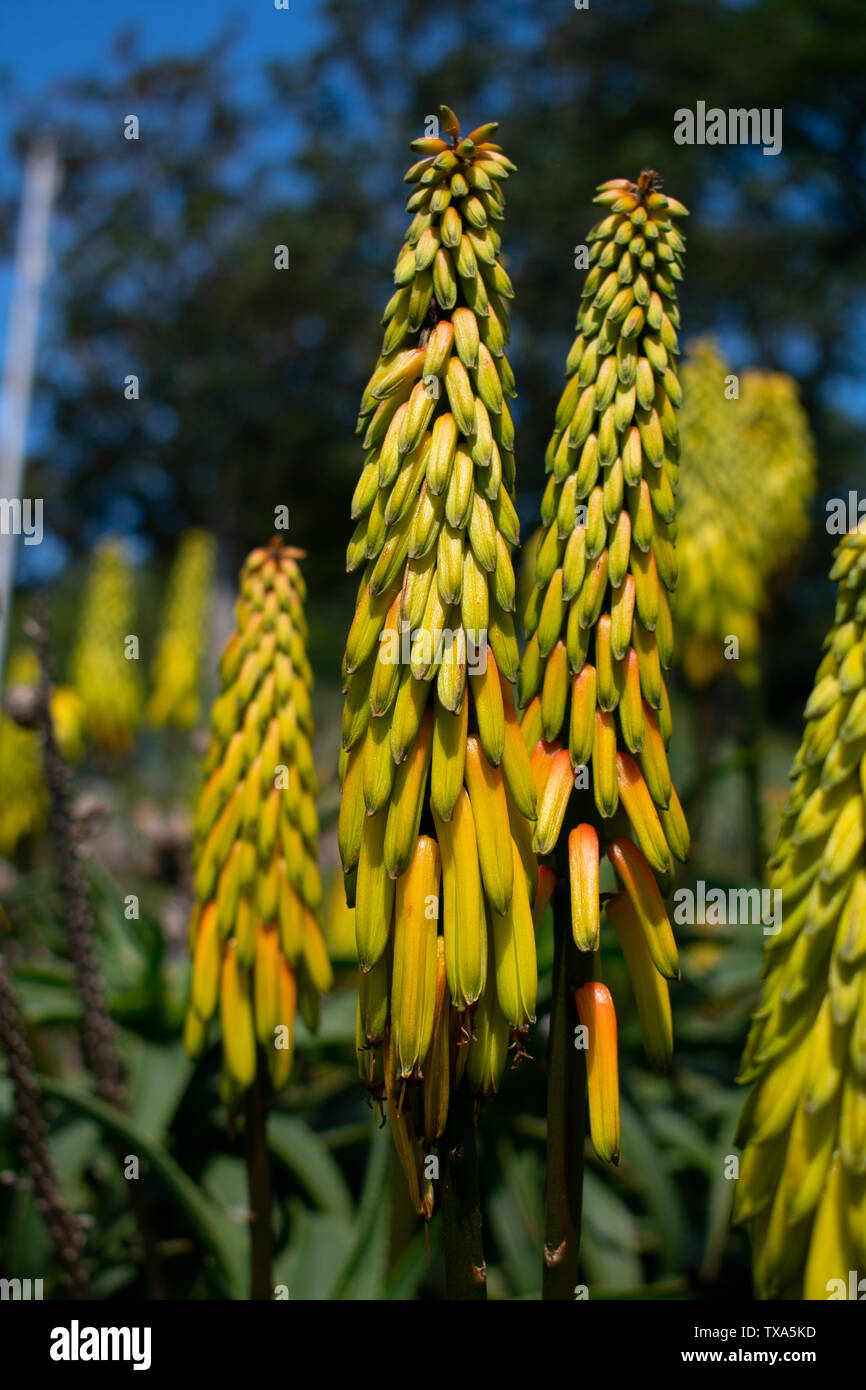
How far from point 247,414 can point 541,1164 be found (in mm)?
25223

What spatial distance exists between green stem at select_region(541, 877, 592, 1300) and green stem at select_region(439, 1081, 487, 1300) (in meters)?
0.11

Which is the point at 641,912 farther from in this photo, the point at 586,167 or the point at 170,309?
the point at 170,309

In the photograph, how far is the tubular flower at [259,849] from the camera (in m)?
1.96

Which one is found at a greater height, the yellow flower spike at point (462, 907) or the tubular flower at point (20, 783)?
the tubular flower at point (20, 783)

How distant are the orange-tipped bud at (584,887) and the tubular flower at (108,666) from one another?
245 inches

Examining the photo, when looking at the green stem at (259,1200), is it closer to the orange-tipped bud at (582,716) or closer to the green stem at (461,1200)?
the green stem at (461,1200)

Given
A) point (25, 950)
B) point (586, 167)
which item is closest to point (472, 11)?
point (586, 167)

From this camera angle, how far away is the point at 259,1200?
6.42 feet

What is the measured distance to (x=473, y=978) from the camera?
4.32ft

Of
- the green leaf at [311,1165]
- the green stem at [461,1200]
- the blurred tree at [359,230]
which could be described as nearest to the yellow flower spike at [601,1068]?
the green stem at [461,1200]

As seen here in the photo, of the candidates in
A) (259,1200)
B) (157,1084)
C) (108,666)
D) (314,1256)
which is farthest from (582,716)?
(108,666)

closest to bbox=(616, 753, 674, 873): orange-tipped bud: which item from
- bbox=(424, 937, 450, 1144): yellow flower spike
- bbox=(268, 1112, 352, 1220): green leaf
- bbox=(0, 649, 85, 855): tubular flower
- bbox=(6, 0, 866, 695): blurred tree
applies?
bbox=(424, 937, 450, 1144): yellow flower spike

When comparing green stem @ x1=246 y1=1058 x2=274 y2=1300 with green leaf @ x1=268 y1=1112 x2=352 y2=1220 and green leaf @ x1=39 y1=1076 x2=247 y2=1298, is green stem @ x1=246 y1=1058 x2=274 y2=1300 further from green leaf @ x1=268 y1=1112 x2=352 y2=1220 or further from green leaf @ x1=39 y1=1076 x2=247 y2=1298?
green leaf @ x1=268 y1=1112 x2=352 y2=1220

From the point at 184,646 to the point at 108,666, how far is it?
101cm
